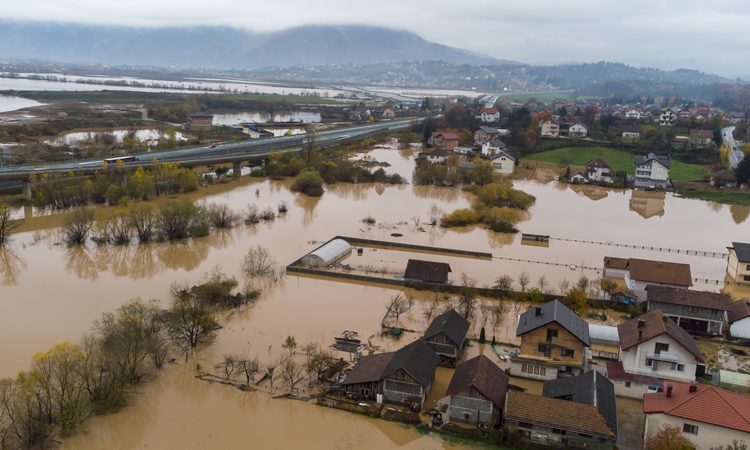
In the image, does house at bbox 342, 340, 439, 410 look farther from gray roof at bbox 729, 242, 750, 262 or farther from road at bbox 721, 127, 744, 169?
road at bbox 721, 127, 744, 169

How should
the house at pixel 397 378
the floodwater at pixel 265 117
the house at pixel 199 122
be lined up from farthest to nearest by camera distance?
the floodwater at pixel 265 117, the house at pixel 199 122, the house at pixel 397 378

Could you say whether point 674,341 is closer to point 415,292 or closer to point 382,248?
point 415,292

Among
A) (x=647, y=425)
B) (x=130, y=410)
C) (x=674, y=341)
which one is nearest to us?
(x=647, y=425)

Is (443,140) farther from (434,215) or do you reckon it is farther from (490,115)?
(434,215)

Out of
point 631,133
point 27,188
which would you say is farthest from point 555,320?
point 631,133

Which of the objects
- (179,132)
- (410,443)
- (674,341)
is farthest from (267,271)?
(179,132)

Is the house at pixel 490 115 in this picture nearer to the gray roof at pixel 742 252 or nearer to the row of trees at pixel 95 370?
the gray roof at pixel 742 252

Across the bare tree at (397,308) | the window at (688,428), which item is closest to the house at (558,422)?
the window at (688,428)
